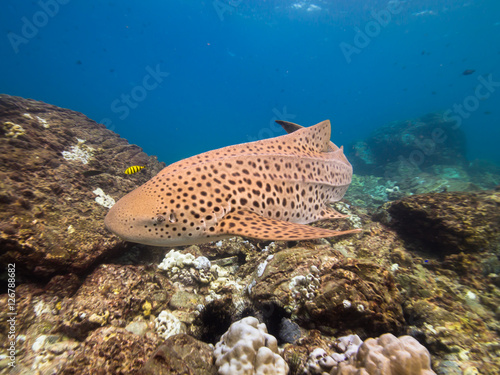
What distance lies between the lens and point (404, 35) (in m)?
84.0

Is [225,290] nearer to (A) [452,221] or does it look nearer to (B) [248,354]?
(B) [248,354]

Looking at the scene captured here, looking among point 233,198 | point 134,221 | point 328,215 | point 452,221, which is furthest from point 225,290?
point 452,221

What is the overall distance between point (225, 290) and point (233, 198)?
65.5 inches

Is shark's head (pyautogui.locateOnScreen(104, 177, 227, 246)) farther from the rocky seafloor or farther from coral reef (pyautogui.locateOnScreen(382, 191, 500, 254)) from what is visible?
coral reef (pyautogui.locateOnScreen(382, 191, 500, 254))

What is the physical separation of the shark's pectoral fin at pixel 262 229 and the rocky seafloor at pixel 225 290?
359mm

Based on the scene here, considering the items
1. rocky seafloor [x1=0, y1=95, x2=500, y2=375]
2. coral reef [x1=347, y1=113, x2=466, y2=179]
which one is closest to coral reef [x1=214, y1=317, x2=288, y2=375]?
rocky seafloor [x1=0, y1=95, x2=500, y2=375]

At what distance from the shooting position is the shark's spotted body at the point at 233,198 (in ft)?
10.5

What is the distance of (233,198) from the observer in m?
3.81

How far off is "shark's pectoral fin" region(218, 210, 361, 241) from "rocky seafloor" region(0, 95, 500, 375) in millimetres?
359

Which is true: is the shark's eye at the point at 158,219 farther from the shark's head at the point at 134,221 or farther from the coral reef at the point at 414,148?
the coral reef at the point at 414,148

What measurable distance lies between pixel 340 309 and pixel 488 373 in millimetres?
1440

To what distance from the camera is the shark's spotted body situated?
10.5 ft

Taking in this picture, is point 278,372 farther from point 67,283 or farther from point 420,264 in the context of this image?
point 420,264

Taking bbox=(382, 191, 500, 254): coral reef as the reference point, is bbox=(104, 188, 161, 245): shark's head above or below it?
below
